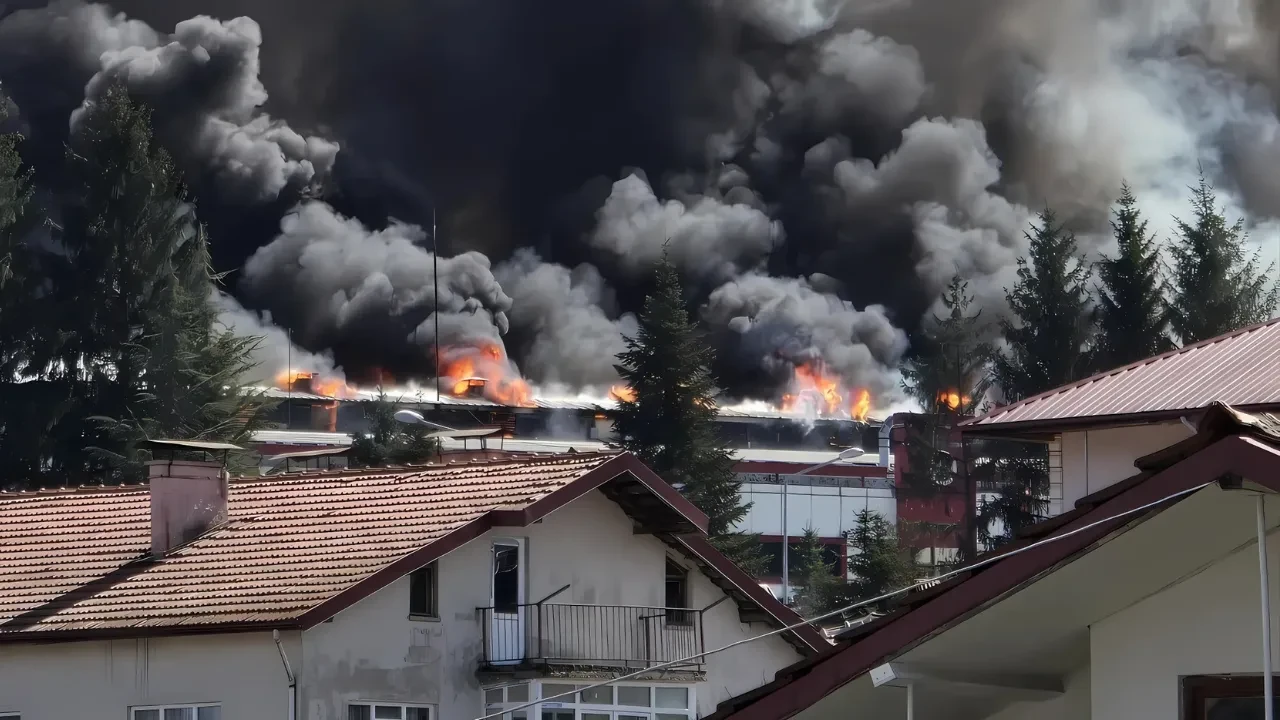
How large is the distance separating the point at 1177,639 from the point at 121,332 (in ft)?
206

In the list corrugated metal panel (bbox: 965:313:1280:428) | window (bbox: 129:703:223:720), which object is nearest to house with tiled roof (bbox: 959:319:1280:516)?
corrugated metal panel (bbox: 965:313:1280:428)

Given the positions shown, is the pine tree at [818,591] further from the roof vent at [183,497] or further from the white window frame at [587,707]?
the roof vent at [183,497]

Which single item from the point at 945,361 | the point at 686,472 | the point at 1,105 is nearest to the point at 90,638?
the point at 686,472

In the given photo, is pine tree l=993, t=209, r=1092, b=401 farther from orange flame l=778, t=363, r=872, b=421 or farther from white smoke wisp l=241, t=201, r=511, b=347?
white smoke wisp l=241, t=201, r=511, b=347

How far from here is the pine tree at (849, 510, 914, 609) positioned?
48.8 metres

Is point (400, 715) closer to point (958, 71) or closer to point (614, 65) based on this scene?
point (614, 65)

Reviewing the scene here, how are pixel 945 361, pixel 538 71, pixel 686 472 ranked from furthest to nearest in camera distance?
pixel 538 71 < pixel 945 361 < pixel 686 472

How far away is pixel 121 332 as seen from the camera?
6531 cm

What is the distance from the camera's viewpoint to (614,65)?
119 meters

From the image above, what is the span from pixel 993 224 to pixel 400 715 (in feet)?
339

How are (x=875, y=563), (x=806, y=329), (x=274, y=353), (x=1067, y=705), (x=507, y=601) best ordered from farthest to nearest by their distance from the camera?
(x=806, y=329)
(x=274, y=353)
(x=875, y=563)
(x=507, y=601)
(x=1067, y=705)

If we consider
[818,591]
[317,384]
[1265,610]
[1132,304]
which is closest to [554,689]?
[1265,610]

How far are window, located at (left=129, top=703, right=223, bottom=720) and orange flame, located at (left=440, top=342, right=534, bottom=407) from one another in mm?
77962

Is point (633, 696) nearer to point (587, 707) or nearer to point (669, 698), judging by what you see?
point (669, 698)
